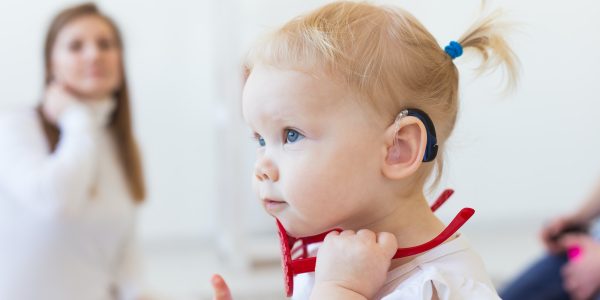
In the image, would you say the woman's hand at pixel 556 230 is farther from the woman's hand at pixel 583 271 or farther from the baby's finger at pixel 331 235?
the baby's finger at pixel 331 235

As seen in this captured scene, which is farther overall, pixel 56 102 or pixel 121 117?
pixel 121 117

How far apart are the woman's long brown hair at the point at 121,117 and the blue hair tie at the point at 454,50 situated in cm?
168

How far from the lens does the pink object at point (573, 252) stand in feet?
5.92

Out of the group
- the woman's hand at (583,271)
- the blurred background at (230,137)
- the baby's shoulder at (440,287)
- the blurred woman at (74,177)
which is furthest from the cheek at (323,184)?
the blurred background at (230,137)

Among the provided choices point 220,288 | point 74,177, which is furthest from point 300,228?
point 74,177

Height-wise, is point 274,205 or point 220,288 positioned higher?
point 274,205

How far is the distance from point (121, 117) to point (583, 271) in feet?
4.90

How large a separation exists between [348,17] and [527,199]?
2.79m

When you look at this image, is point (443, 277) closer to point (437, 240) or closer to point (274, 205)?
point (437, 240)

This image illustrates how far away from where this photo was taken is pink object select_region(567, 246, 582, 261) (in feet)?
5.92

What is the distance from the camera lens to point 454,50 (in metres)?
0.94

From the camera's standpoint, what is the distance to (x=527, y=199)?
3.48m

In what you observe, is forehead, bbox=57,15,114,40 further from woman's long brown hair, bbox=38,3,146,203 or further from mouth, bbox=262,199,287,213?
mouth, bbox=262,199,287,213

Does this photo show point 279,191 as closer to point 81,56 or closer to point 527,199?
point 81,56
